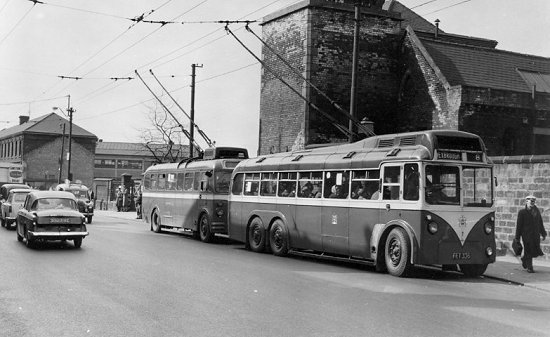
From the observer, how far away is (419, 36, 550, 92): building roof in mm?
30234

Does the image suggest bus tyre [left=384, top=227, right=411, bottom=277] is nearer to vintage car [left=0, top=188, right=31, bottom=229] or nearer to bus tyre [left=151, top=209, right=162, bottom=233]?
bus tyre [left=151, top=209, right=162, bottom=233]

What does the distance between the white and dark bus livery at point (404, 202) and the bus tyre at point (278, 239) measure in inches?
26.8

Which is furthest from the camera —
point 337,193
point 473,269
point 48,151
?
point 48,151

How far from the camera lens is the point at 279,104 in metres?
31.7

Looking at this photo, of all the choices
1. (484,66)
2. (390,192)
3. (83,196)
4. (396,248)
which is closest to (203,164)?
(390,192)

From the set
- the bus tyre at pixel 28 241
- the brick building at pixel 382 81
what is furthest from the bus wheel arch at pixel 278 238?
the brick building at pixel 382 81

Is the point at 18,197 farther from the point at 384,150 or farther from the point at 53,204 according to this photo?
the point at 384,150

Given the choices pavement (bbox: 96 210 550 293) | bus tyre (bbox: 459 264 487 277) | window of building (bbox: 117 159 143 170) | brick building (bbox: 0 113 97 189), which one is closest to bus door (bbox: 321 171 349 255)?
bus tyre (bbox: 459 264 487 277)

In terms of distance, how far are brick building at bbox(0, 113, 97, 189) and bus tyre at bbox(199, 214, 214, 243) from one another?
2636 inches

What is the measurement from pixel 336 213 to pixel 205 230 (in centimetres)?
769

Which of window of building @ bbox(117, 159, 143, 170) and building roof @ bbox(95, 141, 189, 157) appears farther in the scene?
building roof @ bbox(95, 141, 189, 157)

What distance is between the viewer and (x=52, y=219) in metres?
16.8

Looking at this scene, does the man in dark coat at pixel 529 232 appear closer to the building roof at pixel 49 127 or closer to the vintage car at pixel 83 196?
the vintage car at pixel 83 196

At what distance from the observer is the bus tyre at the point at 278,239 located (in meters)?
16.6
